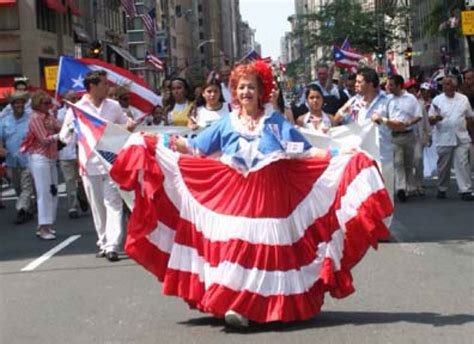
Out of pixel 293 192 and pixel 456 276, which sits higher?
pixel 293 192

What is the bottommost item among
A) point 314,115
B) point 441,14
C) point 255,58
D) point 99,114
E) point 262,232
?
point 262,232

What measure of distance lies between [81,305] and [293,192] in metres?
2.31

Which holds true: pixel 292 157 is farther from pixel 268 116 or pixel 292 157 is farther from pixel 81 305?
pixel 81 305

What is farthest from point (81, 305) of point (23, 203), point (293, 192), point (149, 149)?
point (23, 203)

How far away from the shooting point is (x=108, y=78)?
12.6 meters

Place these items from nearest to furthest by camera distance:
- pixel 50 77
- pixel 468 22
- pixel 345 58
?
pixel 468 22 < pixel 345 58 < pixel 50 77

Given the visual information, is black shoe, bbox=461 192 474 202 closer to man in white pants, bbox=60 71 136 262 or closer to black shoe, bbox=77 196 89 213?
black shoe, bbox=77 196 89 213

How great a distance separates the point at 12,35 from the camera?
170 ft

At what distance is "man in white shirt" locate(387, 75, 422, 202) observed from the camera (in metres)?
15.1

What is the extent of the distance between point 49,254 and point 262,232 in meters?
5.45

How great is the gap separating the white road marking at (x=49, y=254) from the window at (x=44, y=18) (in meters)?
41.5

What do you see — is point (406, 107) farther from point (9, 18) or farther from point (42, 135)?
point (9, 18)

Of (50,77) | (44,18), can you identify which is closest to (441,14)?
(44,18)

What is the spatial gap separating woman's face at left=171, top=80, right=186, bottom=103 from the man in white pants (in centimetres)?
151
